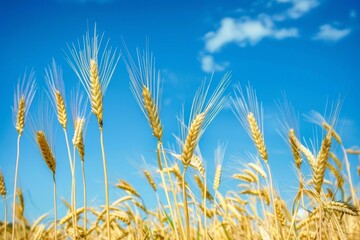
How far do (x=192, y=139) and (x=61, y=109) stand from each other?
1169 millimetres

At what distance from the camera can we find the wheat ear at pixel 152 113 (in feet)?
7.90

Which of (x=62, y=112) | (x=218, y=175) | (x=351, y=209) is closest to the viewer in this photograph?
(x=351, y=209)

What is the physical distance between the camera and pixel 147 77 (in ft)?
8.97

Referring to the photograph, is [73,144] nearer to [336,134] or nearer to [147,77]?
[147,77]

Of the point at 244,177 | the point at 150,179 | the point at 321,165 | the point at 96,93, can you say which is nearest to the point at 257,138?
the point at 321,165

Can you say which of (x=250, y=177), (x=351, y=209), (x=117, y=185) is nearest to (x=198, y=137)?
(x=351, y=209)

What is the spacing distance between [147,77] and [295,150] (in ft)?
4.29

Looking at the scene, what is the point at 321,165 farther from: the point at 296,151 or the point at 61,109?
the point at 61,109

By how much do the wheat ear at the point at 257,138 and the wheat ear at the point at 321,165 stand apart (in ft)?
1.65

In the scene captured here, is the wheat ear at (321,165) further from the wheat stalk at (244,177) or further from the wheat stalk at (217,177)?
the wheat stalk at (244,177)

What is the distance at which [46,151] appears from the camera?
2.89m

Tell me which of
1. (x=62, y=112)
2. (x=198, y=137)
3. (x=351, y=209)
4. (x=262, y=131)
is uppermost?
(x=62, y=112)

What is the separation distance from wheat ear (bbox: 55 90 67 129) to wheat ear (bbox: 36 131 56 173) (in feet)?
0.69

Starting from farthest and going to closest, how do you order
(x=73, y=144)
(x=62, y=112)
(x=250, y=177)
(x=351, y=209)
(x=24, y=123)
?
(x=250, y=177) < (x=24, y=123) < (x=62, y=112) < (x=73, y=144) < (x=351, y=209)
